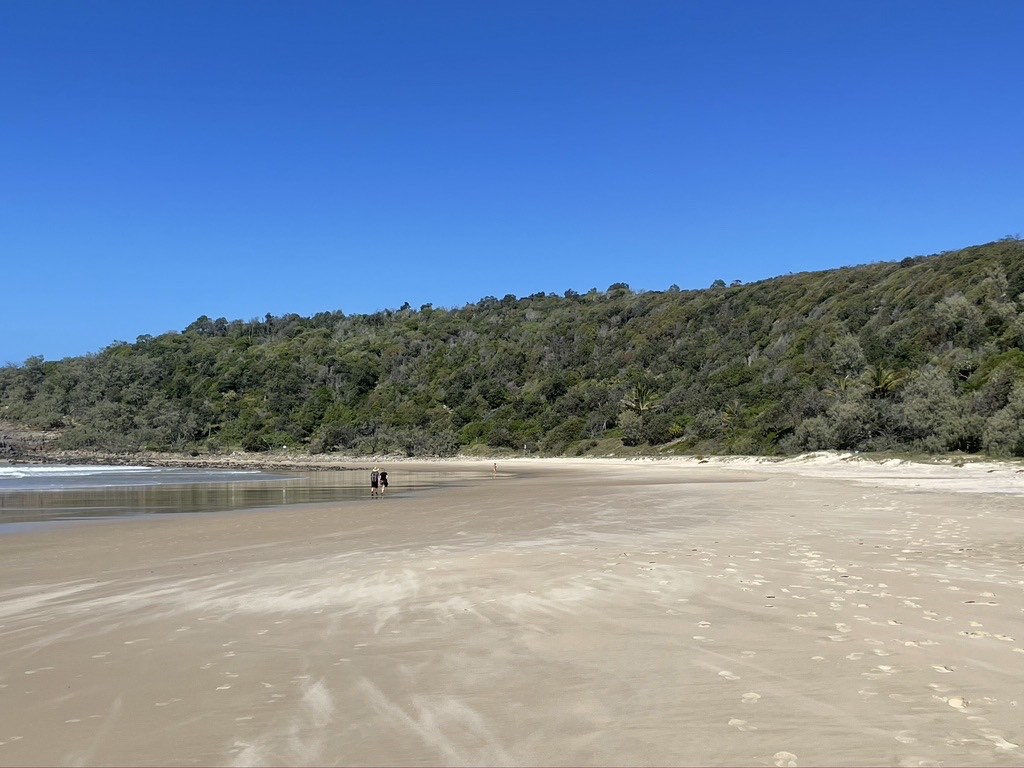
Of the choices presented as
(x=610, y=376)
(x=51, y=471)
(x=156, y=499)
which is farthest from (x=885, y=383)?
(x=51, y=471)

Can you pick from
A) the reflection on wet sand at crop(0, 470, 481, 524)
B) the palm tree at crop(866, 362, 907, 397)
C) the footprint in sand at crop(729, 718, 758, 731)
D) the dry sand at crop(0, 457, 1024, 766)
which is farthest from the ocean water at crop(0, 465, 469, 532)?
the palm tree at crop(866, 362, 907, 397)

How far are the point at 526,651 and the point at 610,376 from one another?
256 ft

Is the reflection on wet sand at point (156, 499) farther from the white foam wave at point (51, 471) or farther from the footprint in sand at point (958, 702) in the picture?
the footprint in sand at point (958, 702)

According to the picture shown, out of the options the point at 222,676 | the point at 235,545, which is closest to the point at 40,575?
the point at 235,545

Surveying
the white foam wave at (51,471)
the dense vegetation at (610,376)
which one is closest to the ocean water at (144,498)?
the white foam wave at (51,471)

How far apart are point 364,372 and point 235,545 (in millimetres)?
89703

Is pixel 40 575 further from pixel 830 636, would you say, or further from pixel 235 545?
pixel 830 636

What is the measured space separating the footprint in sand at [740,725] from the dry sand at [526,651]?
0.02 m

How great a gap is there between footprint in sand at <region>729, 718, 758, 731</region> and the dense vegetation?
106ft

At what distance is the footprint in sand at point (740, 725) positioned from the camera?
14.9 feet

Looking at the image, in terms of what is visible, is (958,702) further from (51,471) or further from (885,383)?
(51,471)

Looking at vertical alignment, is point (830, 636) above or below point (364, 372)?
below

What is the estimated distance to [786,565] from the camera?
10.1 metres

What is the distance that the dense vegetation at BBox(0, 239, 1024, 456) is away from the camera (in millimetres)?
43500
